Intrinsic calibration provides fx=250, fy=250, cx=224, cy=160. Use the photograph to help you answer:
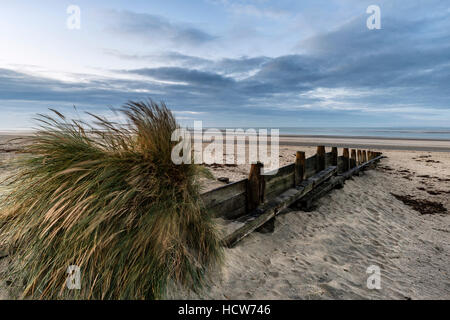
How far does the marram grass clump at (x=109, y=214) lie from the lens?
2.14m

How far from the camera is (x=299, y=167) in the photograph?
5887mm

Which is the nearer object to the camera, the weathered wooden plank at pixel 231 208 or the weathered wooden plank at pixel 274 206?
the weathered wooden plank at pixel 274 206

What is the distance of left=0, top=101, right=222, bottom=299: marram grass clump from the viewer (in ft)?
7.02

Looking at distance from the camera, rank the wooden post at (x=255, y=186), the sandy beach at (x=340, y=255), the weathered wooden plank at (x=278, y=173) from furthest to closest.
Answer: the weathered wooden plank at (x=278, y=173)
the wooden post at (x=255, y=186)
the sandy beach at (x=340, y=255)

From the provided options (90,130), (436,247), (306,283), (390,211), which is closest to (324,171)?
(390,211)

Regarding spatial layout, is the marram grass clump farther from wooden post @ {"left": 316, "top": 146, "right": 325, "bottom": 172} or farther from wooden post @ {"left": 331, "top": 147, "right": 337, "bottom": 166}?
wooden post @ {"left": 331, "top": 147, "right": 337, "bottom": 166}

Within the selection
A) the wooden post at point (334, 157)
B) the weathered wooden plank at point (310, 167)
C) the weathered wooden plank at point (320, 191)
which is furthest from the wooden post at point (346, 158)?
the weathered wooden plank at point (310, 167)

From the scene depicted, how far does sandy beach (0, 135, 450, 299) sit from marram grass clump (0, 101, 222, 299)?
0.97 feet

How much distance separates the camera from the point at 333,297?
2.66m

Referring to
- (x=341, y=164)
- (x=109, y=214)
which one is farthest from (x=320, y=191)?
(x=109, y=214)

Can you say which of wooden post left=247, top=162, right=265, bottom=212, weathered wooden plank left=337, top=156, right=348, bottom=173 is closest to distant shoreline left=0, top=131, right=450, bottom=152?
weathered wooden plank left=337, top=156, right=348, bottom=173

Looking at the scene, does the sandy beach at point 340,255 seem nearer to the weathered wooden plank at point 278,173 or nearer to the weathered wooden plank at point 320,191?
the weathered wooden plank at point 320,191

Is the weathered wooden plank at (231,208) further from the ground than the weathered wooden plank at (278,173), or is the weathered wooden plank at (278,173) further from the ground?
the weathered wooden plank at (278,173)

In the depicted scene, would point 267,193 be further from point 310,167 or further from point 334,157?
point 334,157
